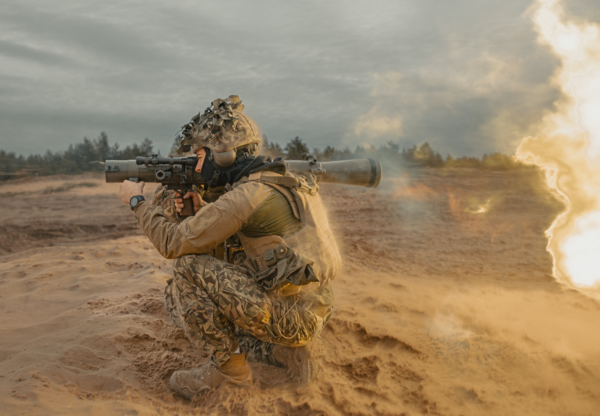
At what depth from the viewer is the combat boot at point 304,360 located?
272 centimetres

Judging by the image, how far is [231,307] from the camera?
244cm

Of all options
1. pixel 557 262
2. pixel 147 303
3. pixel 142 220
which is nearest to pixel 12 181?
pixel 147 303

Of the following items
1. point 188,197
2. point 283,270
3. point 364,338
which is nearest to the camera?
point 283,270

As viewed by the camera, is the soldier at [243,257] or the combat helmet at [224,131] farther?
the combat helmet at [224,131]

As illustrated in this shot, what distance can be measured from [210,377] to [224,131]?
160cm

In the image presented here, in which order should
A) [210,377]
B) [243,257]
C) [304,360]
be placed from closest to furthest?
[210,377] < [304,360] < [243,257]

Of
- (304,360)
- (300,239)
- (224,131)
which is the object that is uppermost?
(224,131)

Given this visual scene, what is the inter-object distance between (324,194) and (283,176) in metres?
9.83

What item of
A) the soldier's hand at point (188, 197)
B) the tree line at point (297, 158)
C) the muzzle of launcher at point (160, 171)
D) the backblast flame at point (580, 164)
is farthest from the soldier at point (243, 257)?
the tree line at point (297, 158)

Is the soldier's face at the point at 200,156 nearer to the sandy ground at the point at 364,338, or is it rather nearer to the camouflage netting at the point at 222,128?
the camouflage netting at the point at 222,128

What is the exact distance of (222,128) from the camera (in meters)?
2.76

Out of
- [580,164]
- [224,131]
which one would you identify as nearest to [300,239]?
[224,131]

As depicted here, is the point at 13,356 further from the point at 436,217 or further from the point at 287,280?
the point at 436,217

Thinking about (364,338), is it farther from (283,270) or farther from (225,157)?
(225,157)
